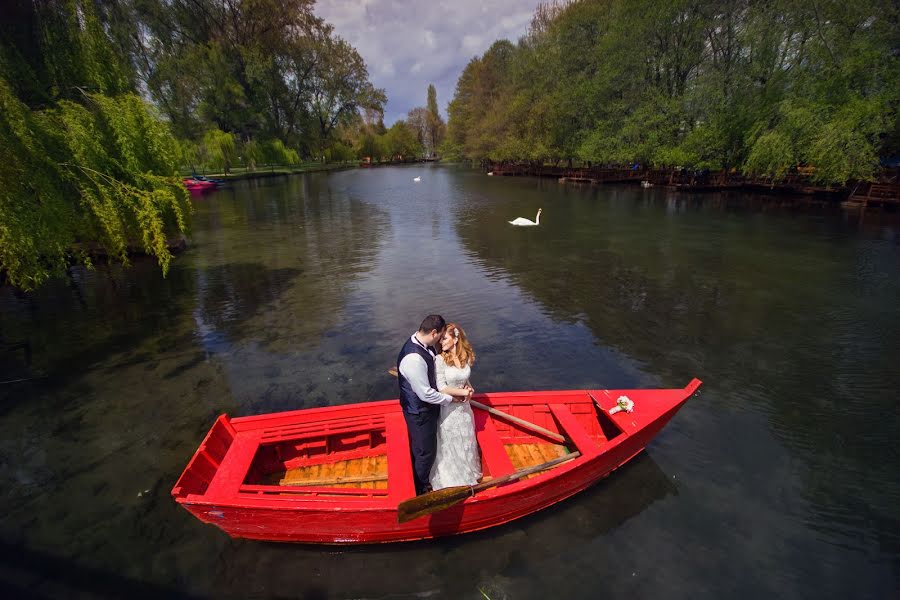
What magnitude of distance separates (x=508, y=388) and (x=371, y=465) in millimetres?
3755

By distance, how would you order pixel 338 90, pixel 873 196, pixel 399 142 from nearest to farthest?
1. pixel 873 196
2. pixel 338 90
3. pixel 399 142

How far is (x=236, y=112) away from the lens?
5734cm

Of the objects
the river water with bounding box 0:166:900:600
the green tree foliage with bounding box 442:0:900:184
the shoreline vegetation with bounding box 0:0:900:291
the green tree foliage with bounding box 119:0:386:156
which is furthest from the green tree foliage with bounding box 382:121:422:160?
the river water with bounding box 0:166:900:600

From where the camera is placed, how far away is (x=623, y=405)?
6395 millimetres

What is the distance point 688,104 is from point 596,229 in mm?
26722

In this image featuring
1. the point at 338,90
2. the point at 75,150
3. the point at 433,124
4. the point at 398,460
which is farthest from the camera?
the point at 433,124

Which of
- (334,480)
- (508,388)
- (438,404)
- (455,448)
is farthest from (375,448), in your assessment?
(508,388)

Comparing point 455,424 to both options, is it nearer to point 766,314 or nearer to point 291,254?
point 766,314

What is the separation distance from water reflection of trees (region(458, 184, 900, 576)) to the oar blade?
5.32m

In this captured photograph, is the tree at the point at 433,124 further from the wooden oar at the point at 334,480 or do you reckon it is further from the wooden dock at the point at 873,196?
the wooden oar at the point at 334,480

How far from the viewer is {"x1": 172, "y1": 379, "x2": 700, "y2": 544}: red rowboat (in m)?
4.79

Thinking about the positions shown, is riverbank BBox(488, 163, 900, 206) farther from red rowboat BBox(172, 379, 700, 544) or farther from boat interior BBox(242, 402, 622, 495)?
boat interior BBox(242, 402, 622, 495)

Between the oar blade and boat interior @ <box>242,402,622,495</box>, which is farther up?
the oar blade

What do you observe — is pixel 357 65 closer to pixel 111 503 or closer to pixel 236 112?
pixel 236 112
